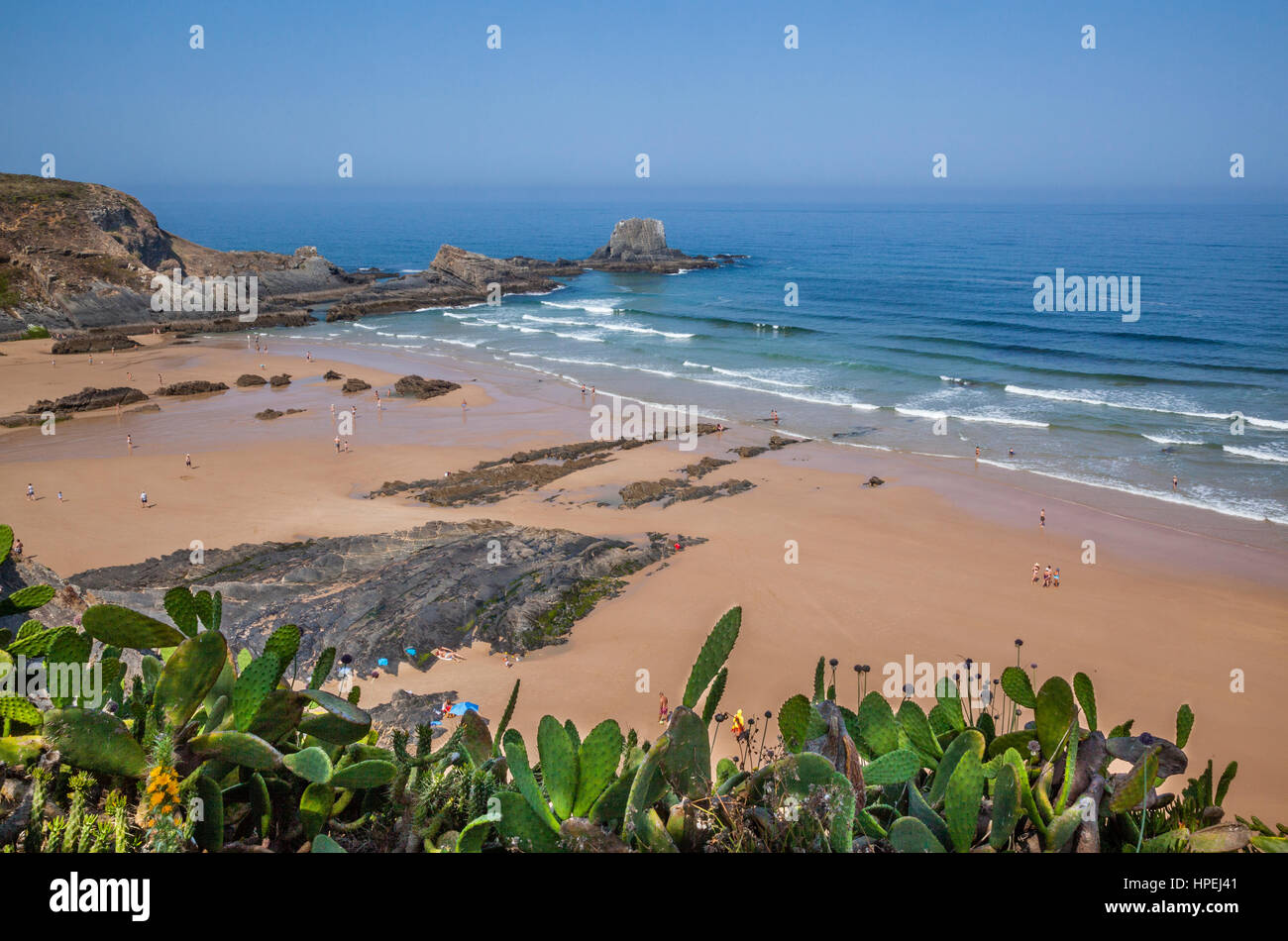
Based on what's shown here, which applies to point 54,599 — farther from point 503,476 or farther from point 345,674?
point 503,476

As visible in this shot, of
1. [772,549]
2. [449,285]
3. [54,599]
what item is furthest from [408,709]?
[449,285]

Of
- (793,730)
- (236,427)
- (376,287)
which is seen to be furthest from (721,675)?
(376,287)

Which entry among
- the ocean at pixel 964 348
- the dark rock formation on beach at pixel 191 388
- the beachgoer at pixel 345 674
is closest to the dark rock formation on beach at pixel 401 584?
the beachgoer at pixel 345 674

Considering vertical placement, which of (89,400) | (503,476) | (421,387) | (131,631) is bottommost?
(503,476)

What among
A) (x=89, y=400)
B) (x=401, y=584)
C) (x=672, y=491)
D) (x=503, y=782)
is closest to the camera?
(x=503, y=782)
